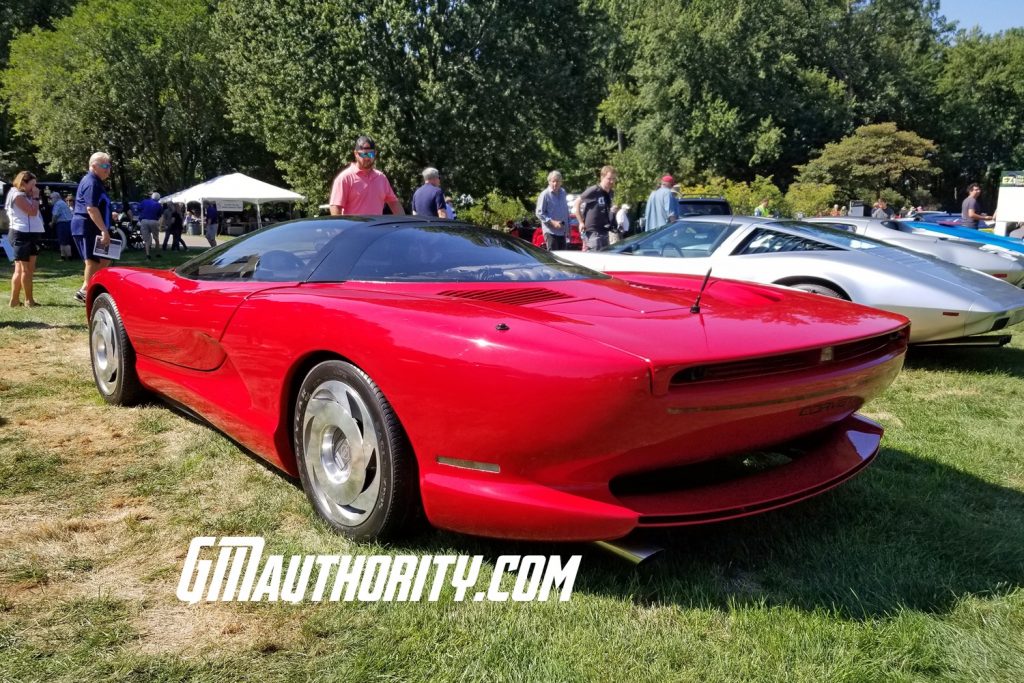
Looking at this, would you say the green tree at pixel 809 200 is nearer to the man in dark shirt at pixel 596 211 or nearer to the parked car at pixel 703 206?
the parked car at pixel 703 206

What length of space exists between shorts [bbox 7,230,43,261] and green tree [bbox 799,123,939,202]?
3891cm

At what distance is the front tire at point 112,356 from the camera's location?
4018 millimetres

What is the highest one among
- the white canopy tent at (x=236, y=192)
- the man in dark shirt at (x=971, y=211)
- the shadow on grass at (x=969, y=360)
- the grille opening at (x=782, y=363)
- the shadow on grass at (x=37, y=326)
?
the white canopy tent at (x=236, y=192)

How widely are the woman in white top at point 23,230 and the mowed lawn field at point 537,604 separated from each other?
5.03 meters

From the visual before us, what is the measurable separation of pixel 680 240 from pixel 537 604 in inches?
185

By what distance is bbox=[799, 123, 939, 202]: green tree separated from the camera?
39.2 meters

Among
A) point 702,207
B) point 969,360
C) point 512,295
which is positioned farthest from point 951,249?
point 512,295

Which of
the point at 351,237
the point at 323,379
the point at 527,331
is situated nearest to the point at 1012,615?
the point at 527,331

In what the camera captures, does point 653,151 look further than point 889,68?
No

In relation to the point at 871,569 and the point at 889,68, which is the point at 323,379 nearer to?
the point at 871,569

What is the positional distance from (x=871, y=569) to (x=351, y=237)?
7.36ft

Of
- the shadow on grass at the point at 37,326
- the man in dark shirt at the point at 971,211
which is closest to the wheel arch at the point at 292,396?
the shadow on grass at the point at 37,326

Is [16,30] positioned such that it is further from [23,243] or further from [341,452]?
[341,452]

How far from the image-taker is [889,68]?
46000 millimetres
